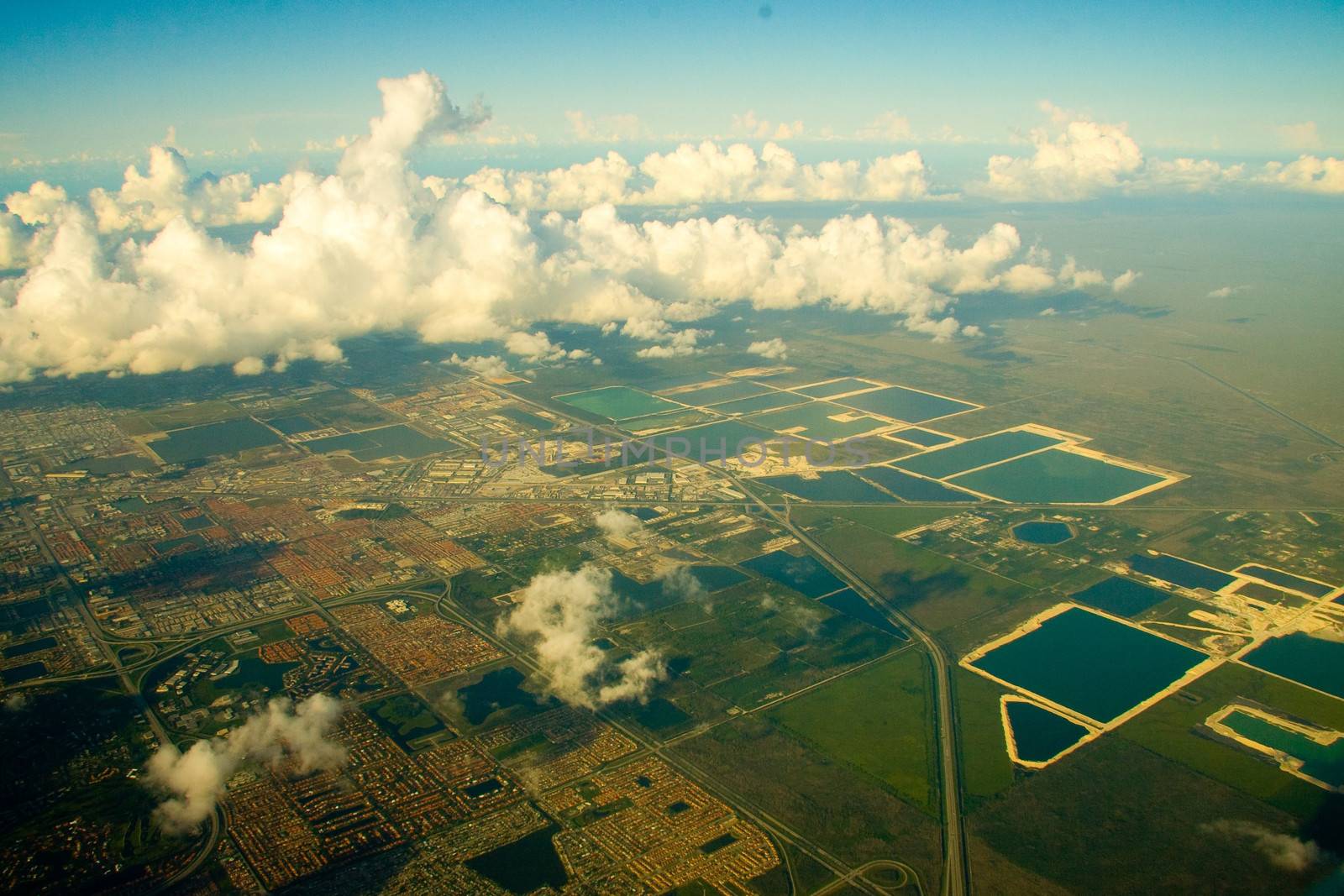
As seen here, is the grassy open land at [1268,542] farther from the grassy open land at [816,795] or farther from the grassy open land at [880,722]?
the grassy open land at [816,795]

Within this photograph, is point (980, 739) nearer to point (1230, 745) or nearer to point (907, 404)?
point (1230, 745)

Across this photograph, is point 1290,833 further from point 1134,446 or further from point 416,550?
point 1134,446

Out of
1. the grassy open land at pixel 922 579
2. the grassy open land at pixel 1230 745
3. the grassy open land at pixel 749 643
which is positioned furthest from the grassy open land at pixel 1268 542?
the grassy open land at pixel 749 643

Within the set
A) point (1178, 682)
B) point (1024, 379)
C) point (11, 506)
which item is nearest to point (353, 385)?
point (11, 506)

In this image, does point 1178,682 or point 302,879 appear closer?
point 302,879

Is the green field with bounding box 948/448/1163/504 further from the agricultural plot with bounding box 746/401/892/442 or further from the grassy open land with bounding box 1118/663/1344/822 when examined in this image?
the grassy open land with bounding box 1118/663/1344/822

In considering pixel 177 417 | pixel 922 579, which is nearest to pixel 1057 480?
pixel 922 579

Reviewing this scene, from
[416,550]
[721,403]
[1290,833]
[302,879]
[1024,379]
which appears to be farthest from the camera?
[1024,379]
